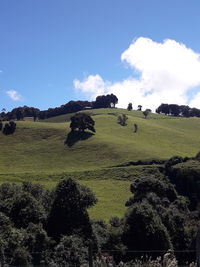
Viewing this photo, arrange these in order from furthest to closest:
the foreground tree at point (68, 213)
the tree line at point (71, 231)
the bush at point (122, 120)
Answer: the bush at point (122, 120), the foreground tree at point (68, 213), the tree line at point (71, 231)

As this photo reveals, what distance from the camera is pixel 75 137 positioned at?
13950 cm

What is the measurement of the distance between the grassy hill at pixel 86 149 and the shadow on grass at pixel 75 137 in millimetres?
1397

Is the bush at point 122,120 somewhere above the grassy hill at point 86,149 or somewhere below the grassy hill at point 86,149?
above

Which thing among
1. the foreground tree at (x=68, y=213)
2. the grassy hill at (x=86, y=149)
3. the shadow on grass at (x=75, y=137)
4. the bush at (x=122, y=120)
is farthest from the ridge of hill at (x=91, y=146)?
the foreground tree at (x=68, y=213)

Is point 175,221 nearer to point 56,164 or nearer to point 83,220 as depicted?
point 83,220

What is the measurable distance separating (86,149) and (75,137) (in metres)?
10.9

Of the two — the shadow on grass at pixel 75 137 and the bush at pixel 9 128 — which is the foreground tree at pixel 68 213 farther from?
the bush at pixel 9 128

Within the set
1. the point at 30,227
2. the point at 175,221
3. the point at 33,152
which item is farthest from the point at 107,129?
the point at 30,227

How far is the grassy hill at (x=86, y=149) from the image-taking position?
107m

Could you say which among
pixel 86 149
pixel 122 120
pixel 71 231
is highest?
pixel 122 120

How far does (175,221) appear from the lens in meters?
51.3

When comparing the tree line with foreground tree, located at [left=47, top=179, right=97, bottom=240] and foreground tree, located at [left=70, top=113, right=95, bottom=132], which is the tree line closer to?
foreground tree, located at [left=47, top=179, right=97, bottom=240]

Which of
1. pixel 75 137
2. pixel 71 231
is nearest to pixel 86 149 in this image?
pixel 75 137

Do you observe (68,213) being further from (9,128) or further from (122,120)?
(122,120)
